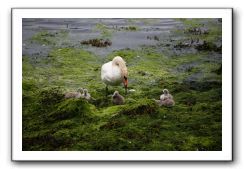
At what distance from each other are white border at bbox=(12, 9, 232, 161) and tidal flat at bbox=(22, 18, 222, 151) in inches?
1.6

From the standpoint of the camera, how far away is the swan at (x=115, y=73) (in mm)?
4562

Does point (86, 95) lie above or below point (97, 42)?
below

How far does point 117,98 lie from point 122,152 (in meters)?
0.43

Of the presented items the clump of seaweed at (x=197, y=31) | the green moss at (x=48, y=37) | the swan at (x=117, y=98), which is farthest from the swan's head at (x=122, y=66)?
the clump of seaweed at (x=197, y=31)

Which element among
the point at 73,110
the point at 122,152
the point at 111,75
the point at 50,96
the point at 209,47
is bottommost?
the point at 122,152

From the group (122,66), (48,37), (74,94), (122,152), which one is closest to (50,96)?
(74,94)

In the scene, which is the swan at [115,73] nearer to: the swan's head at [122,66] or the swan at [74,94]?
the swan's head at [122,66]

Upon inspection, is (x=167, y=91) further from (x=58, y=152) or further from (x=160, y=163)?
(x=58, y=152)

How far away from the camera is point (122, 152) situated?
4500 millimetres

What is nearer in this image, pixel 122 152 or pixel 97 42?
pixel 122 152

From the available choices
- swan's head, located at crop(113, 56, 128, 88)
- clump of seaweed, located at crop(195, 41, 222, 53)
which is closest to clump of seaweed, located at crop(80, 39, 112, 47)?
swan's head, located at crop(113, 56, 128, 88)

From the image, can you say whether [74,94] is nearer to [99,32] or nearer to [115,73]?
[115,73]

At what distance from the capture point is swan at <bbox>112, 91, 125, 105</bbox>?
457 cm

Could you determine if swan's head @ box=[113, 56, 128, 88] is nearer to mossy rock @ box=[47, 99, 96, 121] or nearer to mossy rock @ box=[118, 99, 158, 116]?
mossy rock @ box=[118, 99, 158, 116]
